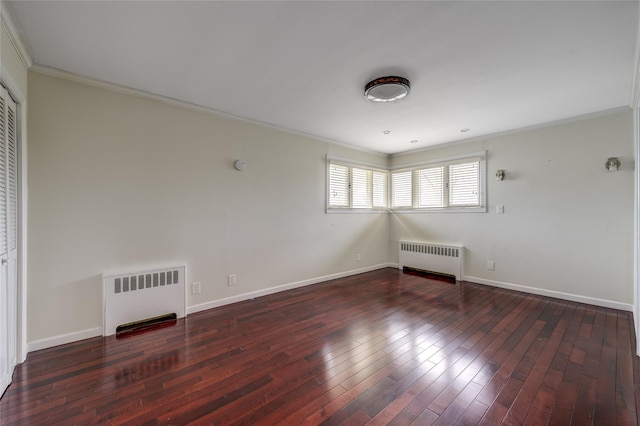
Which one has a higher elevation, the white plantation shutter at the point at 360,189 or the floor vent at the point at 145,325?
the white plantation shutter at the point at 360,189

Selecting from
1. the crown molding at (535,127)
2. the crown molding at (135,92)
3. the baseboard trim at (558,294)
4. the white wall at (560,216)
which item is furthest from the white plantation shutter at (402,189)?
the crown molding at (135,92)

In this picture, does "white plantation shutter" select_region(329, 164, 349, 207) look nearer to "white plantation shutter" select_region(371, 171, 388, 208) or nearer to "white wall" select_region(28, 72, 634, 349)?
"white wall" select_region(28, 72, 634, 349)

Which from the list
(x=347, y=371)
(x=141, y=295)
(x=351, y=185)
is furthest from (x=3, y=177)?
(x=351, y=185)

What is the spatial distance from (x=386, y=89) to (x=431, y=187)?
9.74 feet

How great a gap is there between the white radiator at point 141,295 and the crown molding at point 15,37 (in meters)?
1.90

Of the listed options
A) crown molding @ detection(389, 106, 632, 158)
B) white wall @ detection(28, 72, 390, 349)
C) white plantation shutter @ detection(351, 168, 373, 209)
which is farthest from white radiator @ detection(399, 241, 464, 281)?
white wall @ detection(28, 72, 390, 349)

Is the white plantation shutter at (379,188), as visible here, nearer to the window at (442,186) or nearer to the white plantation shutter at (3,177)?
the window at (442,186)

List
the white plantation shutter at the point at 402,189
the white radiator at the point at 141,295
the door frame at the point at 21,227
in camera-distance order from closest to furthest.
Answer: the door frame at the point at 21,227 < the white radiator at the point at 141,295 < the white plantation shutter at the point at 402,189

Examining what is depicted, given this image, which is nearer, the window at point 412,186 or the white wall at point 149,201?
the white wall at point 149,201

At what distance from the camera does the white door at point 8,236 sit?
1.77m

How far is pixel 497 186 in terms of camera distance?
13.9ft

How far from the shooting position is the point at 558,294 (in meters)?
3.68

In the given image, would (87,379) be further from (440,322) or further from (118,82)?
(440,322)

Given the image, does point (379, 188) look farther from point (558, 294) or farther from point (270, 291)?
point (558, 294)
